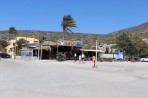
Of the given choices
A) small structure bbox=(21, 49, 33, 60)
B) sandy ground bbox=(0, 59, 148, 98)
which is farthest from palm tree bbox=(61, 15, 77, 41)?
sandy ground bbox=(0, 59, 148, 98)

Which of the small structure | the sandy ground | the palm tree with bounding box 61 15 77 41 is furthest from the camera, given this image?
the palm tree with bounding box 61 15 77 41

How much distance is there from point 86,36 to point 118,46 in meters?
69.7

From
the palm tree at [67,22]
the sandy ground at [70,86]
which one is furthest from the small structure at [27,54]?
the sandy ground at [70,86]

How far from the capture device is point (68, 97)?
12.6m

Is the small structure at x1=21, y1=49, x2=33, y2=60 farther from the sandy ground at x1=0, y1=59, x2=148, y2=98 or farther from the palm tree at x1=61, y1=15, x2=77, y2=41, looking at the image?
the sandy ground at x1=0, y1=59, x2=148, y2=98

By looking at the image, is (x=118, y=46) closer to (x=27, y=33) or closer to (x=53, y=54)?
(x=53, y=54)

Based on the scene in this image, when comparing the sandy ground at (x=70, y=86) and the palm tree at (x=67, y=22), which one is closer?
the sandy ground at (x=70, y=86)

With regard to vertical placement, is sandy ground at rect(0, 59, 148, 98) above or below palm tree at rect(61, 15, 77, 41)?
below

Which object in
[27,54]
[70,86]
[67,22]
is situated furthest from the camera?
[67,22]

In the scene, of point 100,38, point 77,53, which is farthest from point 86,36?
point 77,53

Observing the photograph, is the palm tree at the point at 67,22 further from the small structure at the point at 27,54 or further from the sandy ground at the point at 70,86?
the sandy ground at the point at 70,86

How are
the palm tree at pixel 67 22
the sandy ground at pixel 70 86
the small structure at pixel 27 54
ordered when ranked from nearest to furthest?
the sandy ground at pixel 70 86 < the small structure at pixel 27 54 < the palm tree at pixel 67 22

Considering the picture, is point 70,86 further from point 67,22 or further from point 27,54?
point 67,22

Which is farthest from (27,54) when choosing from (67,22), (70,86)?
(70,86)
